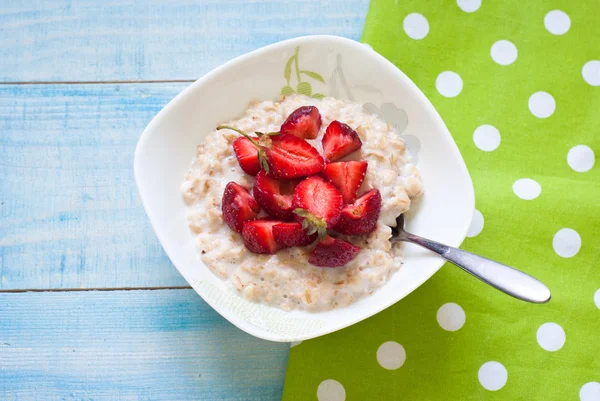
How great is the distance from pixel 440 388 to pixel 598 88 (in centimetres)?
100

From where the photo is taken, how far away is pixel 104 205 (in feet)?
6.41

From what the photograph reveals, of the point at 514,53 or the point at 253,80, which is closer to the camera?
the point at 253,80

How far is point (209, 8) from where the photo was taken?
2.07 meters

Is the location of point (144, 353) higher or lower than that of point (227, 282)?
lower

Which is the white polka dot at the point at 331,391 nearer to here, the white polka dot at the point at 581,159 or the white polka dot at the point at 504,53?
the white polka dot at the point at 581,159

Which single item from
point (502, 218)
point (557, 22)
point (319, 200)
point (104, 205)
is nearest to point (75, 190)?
point (104, 205)

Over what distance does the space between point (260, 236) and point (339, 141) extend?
1.03 ft

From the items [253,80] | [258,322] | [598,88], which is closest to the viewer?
[258,322]

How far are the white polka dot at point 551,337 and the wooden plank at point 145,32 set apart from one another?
3.33 feet

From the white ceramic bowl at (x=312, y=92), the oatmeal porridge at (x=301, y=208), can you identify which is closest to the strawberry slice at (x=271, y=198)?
the oatmeal porridge at (x=301, y=208)

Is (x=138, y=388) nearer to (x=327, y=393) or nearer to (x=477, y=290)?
(x=327, y=393)

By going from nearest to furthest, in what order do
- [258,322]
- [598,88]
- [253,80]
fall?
1. [258,322]
2. [253,80]
3. [598,88]

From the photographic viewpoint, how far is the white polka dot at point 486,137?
1.98 meters

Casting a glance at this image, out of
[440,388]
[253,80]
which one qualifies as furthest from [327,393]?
[253,80]
